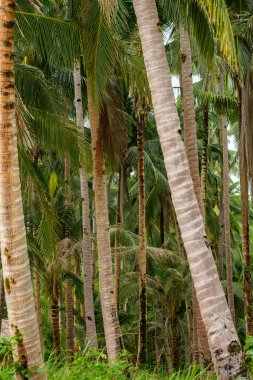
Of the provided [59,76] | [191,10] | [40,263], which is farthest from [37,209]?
[191,10]

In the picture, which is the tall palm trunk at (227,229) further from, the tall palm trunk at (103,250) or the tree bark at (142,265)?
the tall palm trunk at (103,250)

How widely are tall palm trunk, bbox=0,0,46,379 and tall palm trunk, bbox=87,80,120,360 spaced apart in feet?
15.4

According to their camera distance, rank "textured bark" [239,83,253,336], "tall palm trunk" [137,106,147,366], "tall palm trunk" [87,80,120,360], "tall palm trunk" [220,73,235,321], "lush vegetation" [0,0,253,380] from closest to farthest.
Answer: "lush vegetation" [0,0,253,380]
"tall palm trunk" [87,80,120,360]
"textured bark" [239,83,253,336]
"tall palm trunk" [137,106,147,366]
"tall palm trunk" [220,73,235,321]

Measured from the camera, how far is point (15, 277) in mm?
5562

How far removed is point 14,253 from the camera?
18.4 feet

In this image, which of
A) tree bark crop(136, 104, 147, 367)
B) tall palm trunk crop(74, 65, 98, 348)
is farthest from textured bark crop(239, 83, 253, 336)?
tall palm trunk crop(74, 65, 98, 348)

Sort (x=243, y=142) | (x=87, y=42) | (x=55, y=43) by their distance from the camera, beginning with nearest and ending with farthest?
1. (x=87, y=42)
2. (x=55, y=43)
3. (x=243, y=142)

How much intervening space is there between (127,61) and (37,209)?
4804mm

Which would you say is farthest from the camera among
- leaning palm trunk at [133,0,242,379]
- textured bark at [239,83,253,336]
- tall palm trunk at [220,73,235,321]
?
tall palm trunk at [220,73,235,321]

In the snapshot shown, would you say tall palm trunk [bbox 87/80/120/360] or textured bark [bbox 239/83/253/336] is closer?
tall palm trunk [bbox 87/80/120/360]

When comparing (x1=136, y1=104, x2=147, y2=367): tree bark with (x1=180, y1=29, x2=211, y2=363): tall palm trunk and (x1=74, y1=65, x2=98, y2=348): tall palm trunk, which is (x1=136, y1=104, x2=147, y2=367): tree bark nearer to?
(x1=74, y1=65, x2=98, y2=348): tall palm trunk

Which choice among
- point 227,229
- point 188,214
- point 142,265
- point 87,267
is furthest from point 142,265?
point 188,214

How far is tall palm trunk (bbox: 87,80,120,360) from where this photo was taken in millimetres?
10234

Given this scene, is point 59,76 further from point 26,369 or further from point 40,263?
point 26,369
